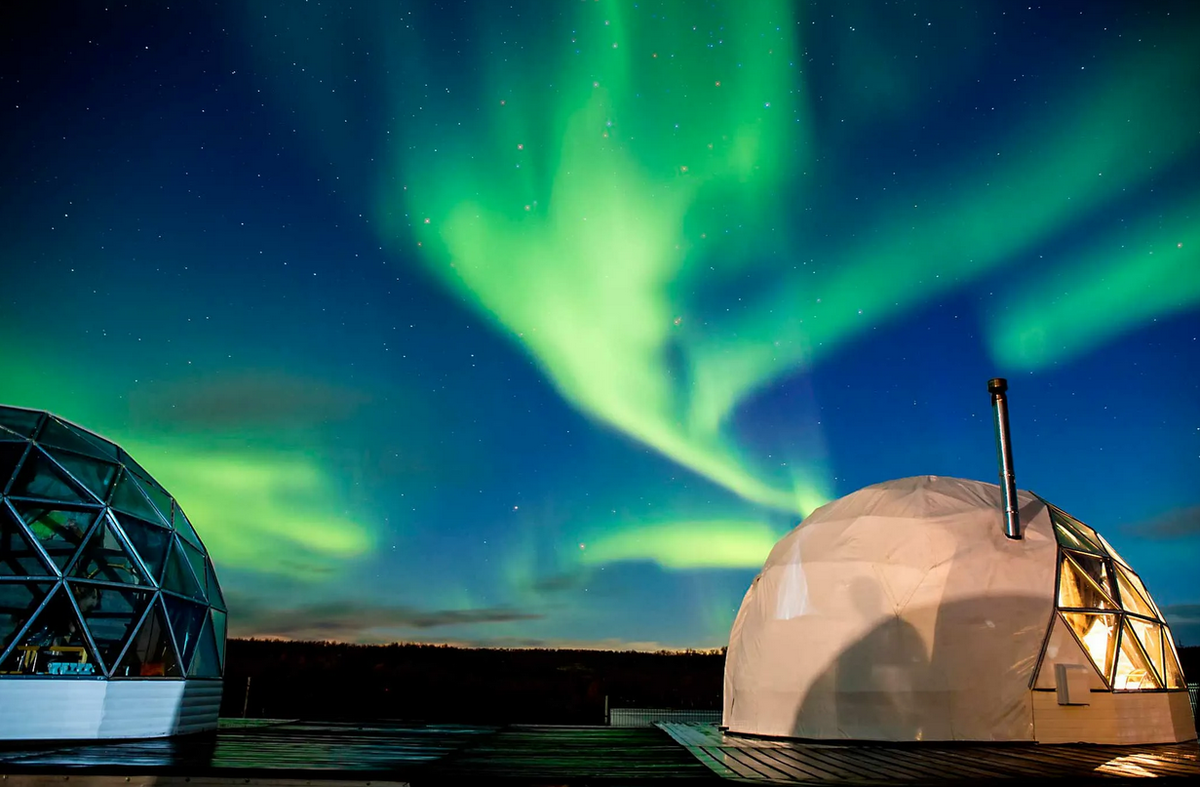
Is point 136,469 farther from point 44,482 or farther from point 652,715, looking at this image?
point 652,715

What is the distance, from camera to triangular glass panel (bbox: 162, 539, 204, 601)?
13.9 metres

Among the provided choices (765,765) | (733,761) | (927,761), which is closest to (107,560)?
(733,761)

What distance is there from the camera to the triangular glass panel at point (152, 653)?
12.4 m

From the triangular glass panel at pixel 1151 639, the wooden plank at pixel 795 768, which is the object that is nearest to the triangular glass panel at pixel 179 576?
the wooden plank at pixel 795 768

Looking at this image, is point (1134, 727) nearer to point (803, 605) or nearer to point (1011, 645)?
point (1011, 645)

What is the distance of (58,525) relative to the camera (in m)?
12.8

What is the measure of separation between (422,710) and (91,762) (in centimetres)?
4078

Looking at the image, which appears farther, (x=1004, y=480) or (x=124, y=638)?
(x=1004, y=480)

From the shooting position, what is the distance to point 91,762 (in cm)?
844

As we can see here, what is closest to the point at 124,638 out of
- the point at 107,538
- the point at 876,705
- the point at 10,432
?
the point at 107,538

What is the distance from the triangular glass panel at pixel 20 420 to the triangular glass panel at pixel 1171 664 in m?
19.1

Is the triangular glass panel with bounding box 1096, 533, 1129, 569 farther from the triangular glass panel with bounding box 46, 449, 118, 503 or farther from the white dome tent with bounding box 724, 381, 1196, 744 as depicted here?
the triangular glass panel with bounding box 46, 449, 118, 503

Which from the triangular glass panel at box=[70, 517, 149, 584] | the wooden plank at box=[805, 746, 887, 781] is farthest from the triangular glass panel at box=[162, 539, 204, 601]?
the wooden plank at box=[805, 746, 887, 781]

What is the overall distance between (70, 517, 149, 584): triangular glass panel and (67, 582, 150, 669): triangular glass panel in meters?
0.33
